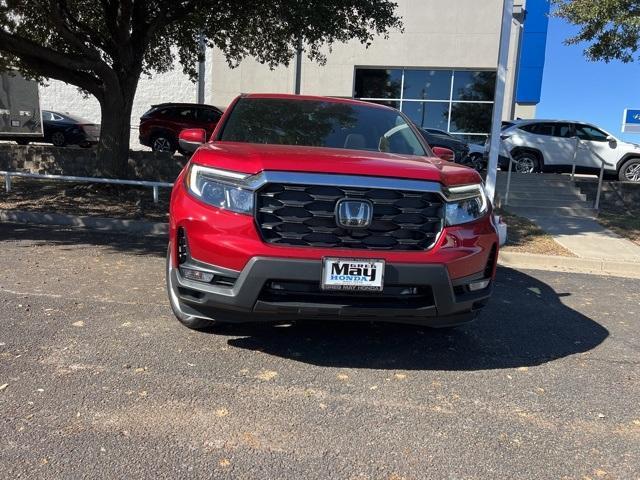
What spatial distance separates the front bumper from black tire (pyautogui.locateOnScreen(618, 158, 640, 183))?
13569mm

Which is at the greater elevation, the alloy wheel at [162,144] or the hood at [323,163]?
the hood at [323,163]

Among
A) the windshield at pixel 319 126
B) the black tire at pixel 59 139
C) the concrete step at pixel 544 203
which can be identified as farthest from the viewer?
the black tire at pixel 59 139

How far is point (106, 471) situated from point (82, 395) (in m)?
0.80

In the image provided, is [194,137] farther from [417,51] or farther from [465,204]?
[417,51]

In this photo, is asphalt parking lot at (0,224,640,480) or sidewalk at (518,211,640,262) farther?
sidewalk at (518,211,640,262)

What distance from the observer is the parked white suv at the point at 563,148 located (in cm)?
1495

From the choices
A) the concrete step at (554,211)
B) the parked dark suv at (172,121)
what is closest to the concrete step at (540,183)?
the concrete step at (554,211)

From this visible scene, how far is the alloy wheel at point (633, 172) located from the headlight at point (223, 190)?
1446 cm

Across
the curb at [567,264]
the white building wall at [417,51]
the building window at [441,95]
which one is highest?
the white building wall at [417,51]

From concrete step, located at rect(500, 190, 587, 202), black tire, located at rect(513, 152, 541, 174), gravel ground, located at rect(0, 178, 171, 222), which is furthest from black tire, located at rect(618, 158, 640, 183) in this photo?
gravel ground, located at rect(0, 178, 171, 222)

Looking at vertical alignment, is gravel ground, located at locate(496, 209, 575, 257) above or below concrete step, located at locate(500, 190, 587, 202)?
below

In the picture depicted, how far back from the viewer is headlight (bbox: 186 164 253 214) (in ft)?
11.1

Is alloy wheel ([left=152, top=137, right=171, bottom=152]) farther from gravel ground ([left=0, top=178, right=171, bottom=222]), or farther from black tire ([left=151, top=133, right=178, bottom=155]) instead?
gravel ground ([left=0, top=178, right=171, bottom=222])

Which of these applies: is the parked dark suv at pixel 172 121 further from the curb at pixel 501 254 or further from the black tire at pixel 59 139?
the curb at pixel 501 254
